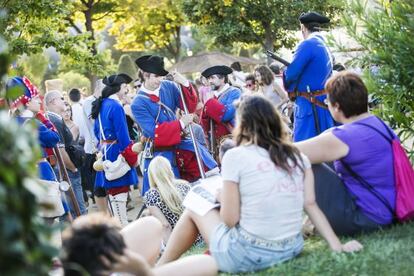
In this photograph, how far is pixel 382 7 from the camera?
245 inches

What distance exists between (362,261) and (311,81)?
2983 mm

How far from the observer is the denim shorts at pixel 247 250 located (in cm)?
450

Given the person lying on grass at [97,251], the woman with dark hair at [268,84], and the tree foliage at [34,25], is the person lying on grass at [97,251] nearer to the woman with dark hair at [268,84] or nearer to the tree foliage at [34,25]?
the woman with dark hair at [268,84]

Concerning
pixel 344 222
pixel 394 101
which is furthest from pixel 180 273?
pixel 394 101

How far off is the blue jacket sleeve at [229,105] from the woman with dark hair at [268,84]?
1.62m

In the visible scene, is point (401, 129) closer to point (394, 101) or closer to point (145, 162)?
point (394, 101)

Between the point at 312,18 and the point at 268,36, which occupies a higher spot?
the point at 312,18

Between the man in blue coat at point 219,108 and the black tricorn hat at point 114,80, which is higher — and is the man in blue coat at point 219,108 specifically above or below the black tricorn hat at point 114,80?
below

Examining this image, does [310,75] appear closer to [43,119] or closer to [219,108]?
[219,108]

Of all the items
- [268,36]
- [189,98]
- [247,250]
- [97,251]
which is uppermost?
[97,251]

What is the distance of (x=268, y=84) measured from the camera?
1138 centimetres

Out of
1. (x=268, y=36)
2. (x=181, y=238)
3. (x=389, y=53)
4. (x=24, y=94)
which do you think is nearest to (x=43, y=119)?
(x=24, y=94)

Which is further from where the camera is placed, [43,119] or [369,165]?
[43,119]

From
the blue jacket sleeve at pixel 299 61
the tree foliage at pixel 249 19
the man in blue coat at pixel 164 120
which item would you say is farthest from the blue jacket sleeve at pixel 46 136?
the tree foliage at pixel 249 19
